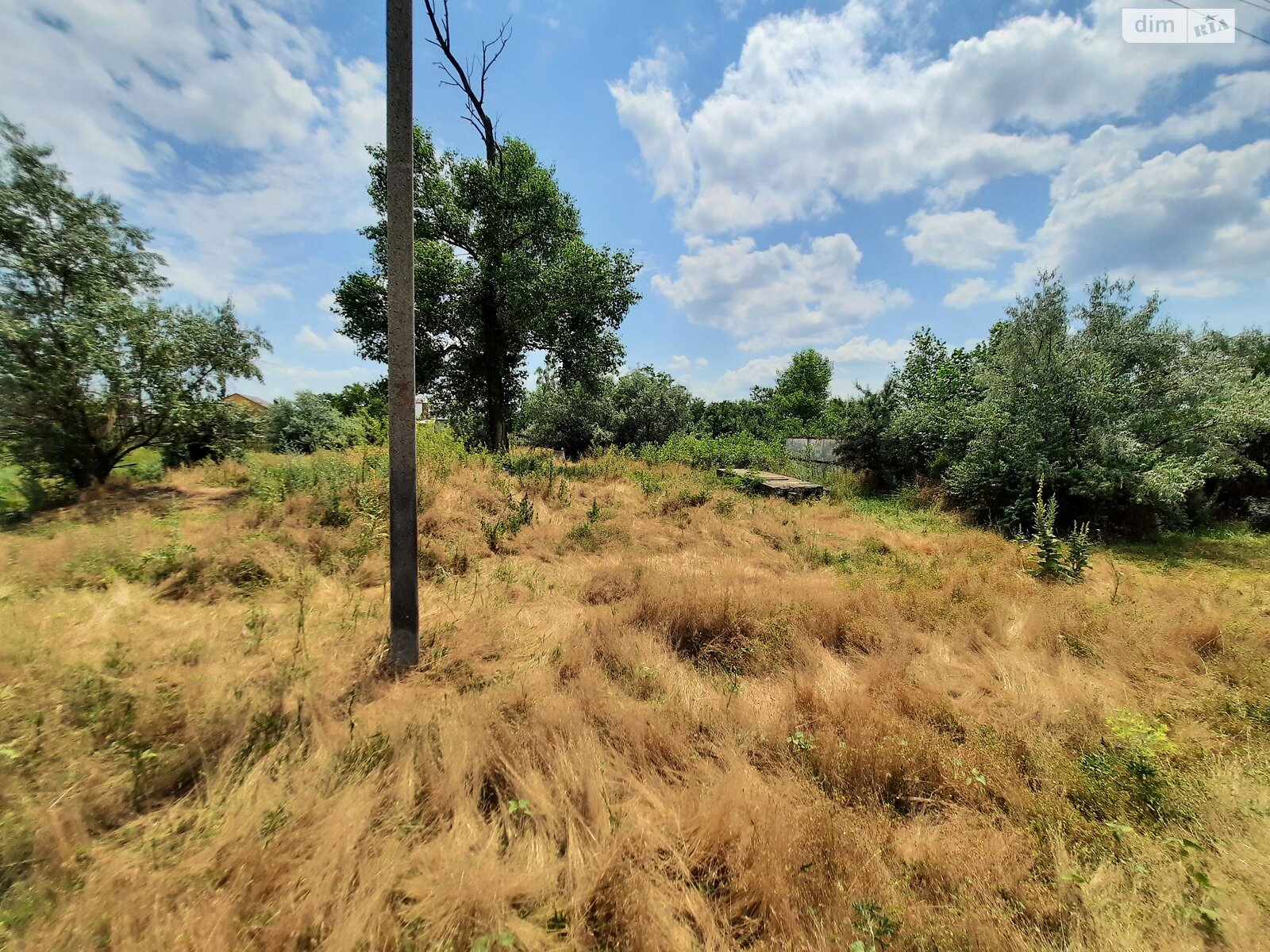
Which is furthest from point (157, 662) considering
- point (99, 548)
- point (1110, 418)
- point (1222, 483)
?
point (1222, 483)

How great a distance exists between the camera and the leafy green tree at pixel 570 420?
22484mm

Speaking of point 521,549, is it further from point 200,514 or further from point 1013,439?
point 1013,439

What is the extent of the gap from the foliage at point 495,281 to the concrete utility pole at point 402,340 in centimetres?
875

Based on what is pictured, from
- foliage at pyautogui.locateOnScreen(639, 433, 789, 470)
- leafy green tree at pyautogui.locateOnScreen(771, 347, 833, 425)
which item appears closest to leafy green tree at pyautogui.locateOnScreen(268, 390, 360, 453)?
foliage at pyautogui.locateOnScreen(639, 433, 789, 470)

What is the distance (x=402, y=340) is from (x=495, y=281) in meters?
10.2

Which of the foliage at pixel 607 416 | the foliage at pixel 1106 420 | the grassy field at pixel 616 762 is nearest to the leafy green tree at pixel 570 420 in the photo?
the foliage at pixel 607 416

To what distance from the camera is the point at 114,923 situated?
1.57 meters

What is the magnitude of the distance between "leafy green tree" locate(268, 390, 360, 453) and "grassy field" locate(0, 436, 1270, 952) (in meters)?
10.9

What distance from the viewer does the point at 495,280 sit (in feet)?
39.9

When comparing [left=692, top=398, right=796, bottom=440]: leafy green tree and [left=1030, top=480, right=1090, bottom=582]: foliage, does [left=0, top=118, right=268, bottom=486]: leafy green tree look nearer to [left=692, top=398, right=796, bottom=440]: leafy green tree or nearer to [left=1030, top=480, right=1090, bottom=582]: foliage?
[left=1030, top=480, right=1090, bottom=582]: foliage

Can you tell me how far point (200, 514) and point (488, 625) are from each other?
6671 millimetres

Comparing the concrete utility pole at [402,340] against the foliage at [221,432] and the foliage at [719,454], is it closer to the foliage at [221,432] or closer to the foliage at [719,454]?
the foliage at [221,432]

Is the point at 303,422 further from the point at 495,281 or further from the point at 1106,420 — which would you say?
the point at 1106,420

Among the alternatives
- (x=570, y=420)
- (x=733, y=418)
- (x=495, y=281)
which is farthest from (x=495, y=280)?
(x=733, y=418)
